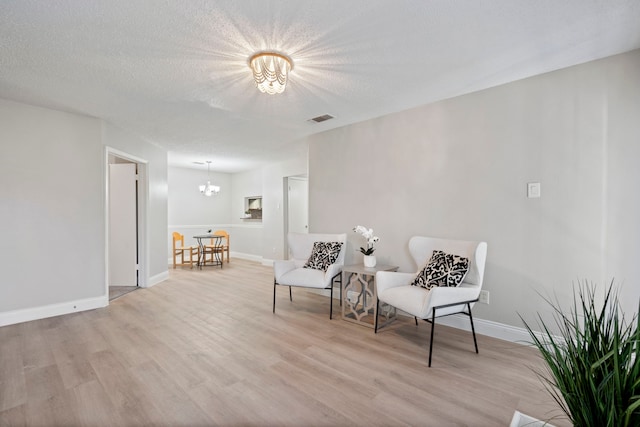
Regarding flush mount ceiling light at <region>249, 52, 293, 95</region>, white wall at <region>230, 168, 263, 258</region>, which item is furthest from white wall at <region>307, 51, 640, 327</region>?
white wall at <region>230, 168, 263, 258</region>

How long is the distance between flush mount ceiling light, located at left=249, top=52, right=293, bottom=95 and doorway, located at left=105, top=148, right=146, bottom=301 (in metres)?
3.35

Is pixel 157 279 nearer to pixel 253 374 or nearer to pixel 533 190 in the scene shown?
pixel 253 374

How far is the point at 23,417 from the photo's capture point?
1.68m

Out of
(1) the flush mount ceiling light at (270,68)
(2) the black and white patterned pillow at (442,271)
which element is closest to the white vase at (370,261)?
(2) the black and white patterned pillow at (442,271)

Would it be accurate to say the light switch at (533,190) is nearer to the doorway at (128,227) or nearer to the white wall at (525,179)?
the white wall at (525,179)

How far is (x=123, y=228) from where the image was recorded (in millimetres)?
4770

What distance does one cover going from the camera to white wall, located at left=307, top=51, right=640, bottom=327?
225 centimetres

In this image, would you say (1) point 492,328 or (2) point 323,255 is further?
(2) point 323,255

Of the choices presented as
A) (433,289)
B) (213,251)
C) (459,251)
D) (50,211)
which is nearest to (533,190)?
(459,251)

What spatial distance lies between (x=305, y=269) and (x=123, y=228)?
3255mm

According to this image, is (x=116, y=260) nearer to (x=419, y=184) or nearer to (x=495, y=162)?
(x=419, y=184)

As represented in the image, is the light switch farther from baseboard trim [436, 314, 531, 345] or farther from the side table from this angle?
the side table

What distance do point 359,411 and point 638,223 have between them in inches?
→ 93.9

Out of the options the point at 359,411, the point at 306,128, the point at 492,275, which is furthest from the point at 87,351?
the point at 492,275
